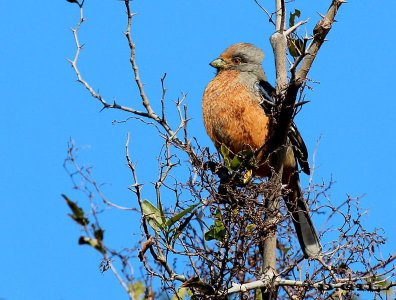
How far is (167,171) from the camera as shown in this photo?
4043mm

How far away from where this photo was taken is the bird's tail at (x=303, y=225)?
16.1 ft

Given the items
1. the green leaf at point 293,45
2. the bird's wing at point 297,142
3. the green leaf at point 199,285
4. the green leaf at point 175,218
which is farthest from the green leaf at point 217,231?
the bird's wing at point 297,142

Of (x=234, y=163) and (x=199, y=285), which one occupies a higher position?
(x=234, y=163)

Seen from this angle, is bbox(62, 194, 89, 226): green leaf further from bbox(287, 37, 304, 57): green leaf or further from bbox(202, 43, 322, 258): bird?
bbox(202, 43, 322, 258): bird

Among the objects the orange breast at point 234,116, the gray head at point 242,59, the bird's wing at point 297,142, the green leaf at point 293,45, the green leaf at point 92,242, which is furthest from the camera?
the gray head at point 242,59

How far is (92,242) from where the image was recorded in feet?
7.72

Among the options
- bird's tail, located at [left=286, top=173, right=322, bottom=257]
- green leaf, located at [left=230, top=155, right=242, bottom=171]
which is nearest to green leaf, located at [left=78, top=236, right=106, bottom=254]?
bird's tail, located at [left=286, top=173, right=322, bottom=257]

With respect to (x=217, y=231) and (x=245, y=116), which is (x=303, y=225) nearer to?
(x=245, y=116)

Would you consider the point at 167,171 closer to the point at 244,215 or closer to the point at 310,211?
the point at 244,215

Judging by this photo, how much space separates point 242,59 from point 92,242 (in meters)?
4.35

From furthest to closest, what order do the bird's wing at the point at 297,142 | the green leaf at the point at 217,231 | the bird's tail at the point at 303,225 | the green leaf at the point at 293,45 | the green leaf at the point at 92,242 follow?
the bird's wing at the point at 297,142, the bird's tail at the point at 303,225, the green leaf at the point at 293,45, the green leaf at the point at 217,231, the green leaf at the point at 92,242

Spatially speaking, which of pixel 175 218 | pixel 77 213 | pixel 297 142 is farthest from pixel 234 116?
pixel 77 213

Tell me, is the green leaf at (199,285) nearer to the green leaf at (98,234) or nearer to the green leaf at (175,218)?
the green leaf at (175,218)

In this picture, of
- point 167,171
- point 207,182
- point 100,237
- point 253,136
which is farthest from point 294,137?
point 100,237
